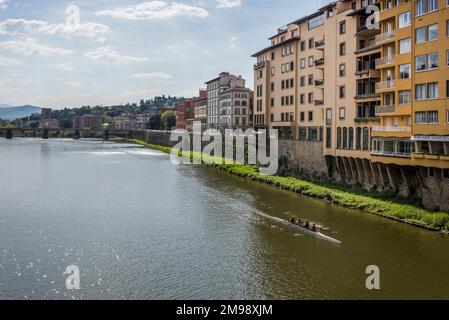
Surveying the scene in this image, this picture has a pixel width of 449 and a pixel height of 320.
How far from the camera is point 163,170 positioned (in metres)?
80.3

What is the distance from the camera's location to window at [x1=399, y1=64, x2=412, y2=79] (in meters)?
40.0

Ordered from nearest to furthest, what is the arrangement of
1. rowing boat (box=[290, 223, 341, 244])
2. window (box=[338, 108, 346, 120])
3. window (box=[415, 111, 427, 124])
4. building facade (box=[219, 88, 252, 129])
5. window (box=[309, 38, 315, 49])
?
rowing boat (box=[290, 223, 341, 244]) < window (box=[415, 111, 427, 124]) < window (box=[338, 108, 346, 120]) < window (box=[309, 38, 315, 49]) < building facade (box=[219, 88, 252, 129])

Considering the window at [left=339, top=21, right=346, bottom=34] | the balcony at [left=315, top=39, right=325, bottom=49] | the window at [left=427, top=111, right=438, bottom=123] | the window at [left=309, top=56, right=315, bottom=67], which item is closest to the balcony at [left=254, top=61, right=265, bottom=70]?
the window at [left=309, top=56, right=315, bottom=67]

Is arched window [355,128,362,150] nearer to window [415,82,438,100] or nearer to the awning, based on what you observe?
the awning

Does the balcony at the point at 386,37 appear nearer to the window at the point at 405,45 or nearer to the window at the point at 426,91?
the window at the point at 405,45

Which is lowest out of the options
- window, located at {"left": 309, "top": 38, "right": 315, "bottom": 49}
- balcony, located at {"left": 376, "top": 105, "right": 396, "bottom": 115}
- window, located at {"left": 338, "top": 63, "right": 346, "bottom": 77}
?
balcony, located at {"left": 376, "top": 105, "right": 396, "bottom": 115}

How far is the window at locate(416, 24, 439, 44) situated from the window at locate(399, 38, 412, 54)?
1186mm

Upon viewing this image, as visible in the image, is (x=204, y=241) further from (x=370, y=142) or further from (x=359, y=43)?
(x=359, y=43)

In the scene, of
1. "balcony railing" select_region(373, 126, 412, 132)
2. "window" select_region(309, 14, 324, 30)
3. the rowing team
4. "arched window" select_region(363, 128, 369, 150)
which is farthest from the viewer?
"window" select_region(309, 14, 324, 30)

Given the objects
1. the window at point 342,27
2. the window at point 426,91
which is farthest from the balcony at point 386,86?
the window at point 342,27

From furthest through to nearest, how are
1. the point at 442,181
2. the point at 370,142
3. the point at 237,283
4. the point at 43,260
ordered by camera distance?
1. the point at 370,142
2. the point at 442,181
3. the point at 43,260
4. the point at 237,283

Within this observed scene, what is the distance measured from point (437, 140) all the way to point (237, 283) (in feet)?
66.3

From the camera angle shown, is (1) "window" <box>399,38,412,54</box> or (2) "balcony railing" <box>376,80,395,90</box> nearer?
(1) "window" <box>399,38,412,54</box>

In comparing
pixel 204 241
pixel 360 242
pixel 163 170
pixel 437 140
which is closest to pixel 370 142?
pixel 437 140
